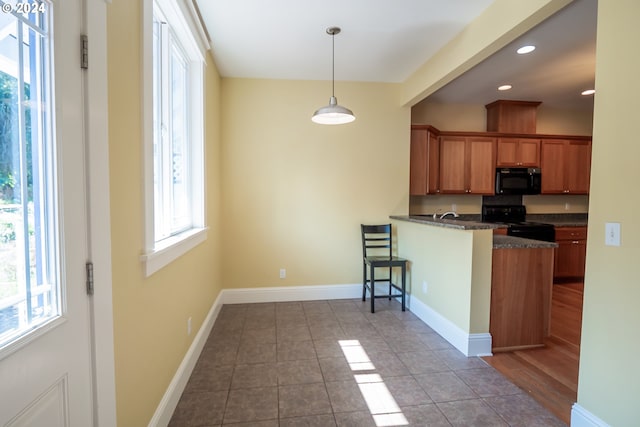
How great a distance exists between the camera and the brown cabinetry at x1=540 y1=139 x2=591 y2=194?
4605 mm

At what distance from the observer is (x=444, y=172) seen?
14.3 ft

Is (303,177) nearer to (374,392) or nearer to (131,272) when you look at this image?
(374,392)

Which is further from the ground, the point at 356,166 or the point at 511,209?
the point at 356,166

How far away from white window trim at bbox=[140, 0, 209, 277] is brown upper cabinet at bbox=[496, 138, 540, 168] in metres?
4.16

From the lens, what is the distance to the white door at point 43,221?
747 millimetres

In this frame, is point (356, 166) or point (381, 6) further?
point (356, 166)

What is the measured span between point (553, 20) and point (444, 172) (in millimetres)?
2172

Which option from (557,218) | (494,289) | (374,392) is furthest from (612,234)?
(557,218)

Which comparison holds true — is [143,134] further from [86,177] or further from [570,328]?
[570,328]

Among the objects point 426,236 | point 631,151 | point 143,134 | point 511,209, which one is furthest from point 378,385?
point 511,209

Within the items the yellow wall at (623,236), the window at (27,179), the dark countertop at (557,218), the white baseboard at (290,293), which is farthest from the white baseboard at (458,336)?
the dark countertop at (557,218)

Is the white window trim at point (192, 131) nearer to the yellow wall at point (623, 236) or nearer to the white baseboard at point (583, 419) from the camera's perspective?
the yellow wall at point (623, 236)

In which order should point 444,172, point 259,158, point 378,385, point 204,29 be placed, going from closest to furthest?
point 378,385, point 204,29, point 259,158, point 444,172

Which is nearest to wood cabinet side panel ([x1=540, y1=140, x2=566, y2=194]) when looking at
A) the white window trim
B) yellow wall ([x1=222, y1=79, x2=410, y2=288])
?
yellow wall ([x1=222, y1=79, x2=410, y2=288])
